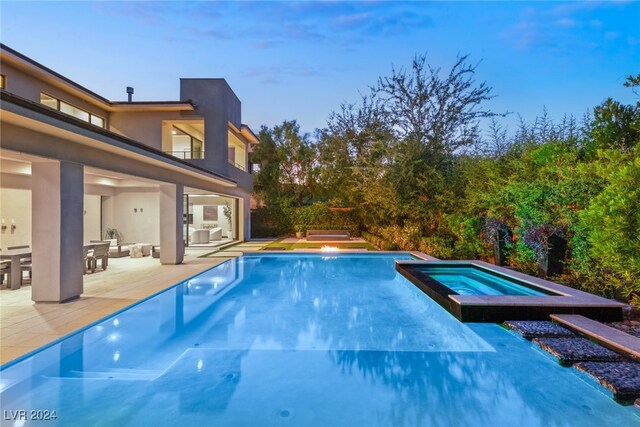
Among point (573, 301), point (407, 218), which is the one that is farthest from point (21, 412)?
point (407, 218)

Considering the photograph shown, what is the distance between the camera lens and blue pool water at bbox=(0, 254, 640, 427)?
127 inches

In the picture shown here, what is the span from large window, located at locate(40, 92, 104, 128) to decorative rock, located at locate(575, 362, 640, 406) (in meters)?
15.7

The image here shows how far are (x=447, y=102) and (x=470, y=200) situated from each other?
289 inches

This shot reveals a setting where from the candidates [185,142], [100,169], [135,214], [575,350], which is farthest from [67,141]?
[185,142]

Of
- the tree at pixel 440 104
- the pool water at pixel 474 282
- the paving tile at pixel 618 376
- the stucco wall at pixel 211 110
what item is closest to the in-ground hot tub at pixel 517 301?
the pool water at pixel 474 282

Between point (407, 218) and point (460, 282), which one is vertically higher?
point (407, 218)

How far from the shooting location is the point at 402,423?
3150mm

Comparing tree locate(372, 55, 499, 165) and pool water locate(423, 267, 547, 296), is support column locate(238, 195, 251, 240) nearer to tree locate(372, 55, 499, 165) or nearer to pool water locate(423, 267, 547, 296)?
tree locate(372, 55, 499, 165)

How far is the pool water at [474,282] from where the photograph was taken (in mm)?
7573

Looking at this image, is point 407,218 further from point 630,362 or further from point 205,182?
point 630,362

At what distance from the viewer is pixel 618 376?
357 cm

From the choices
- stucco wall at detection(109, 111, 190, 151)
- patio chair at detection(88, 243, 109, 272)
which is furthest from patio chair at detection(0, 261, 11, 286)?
stucco wall at detection(109, 111, 190, 151)

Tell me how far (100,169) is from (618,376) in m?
9.82

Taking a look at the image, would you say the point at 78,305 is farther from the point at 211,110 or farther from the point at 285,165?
the point at 285,165
